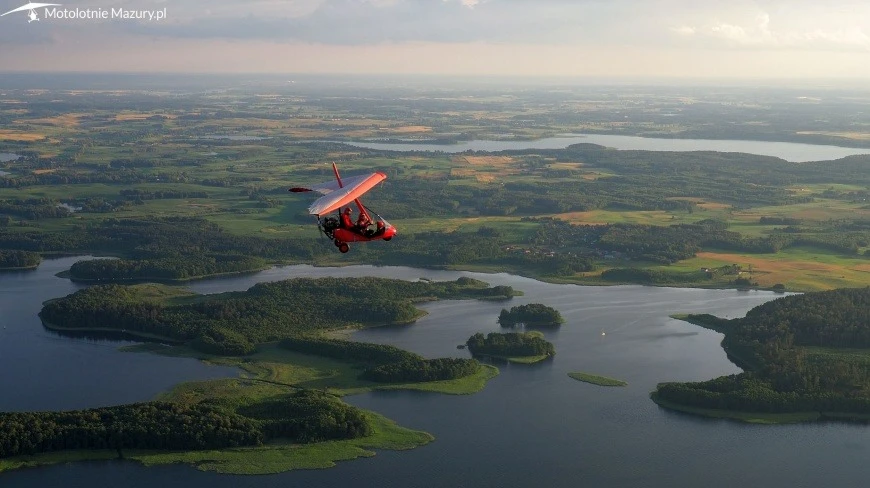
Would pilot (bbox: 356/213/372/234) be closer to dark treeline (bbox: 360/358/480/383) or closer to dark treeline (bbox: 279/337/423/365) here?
dark treeline (bbox: 360/358/480/383)

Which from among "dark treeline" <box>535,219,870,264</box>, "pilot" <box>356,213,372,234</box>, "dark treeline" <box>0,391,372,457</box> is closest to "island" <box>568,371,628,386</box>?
"dark treeline" <box>0,391,372,457</box>

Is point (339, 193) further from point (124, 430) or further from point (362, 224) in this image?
point (124, 430)

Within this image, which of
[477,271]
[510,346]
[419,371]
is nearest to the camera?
[419,371]

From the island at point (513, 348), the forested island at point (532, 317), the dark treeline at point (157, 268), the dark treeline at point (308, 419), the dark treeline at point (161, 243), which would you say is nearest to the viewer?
the dark treeline at point (308, 419)

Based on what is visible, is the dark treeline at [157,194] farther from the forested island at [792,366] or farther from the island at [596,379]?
the island at [596,379]

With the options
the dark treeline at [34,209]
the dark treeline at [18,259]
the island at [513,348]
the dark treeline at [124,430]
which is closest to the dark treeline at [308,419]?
the dark treeline at [124,430]

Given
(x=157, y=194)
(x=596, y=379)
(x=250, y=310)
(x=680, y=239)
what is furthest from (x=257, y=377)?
(x=157, y=194)
